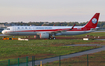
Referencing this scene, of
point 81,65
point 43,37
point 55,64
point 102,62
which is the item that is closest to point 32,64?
point 55,64

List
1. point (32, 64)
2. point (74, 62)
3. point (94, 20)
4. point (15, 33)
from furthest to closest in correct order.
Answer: point (94, 20) < point (15, 33) < point (74, 62) < point (32, 64)

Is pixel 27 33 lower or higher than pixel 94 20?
lower

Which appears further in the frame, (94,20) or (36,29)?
(94,20)

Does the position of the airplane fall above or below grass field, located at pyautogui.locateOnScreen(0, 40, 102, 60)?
above

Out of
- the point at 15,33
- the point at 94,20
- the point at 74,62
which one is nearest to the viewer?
the point at 74,62

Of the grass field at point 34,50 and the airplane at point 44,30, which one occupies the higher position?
the airplane at point 44,30

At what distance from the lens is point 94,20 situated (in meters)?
57.1

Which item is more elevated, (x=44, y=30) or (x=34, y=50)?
(x=44, y=30)

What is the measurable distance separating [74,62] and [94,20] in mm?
42023

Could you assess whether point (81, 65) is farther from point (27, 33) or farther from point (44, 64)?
point (27, 33)

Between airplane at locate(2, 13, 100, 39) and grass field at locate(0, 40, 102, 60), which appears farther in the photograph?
airplane at locate(2, 13, 100, 39)

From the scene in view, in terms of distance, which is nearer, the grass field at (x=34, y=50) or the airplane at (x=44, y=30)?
the grass field at (x=34, y=50)

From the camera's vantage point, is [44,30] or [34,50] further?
[44,30]

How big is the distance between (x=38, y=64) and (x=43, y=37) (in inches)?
1407
